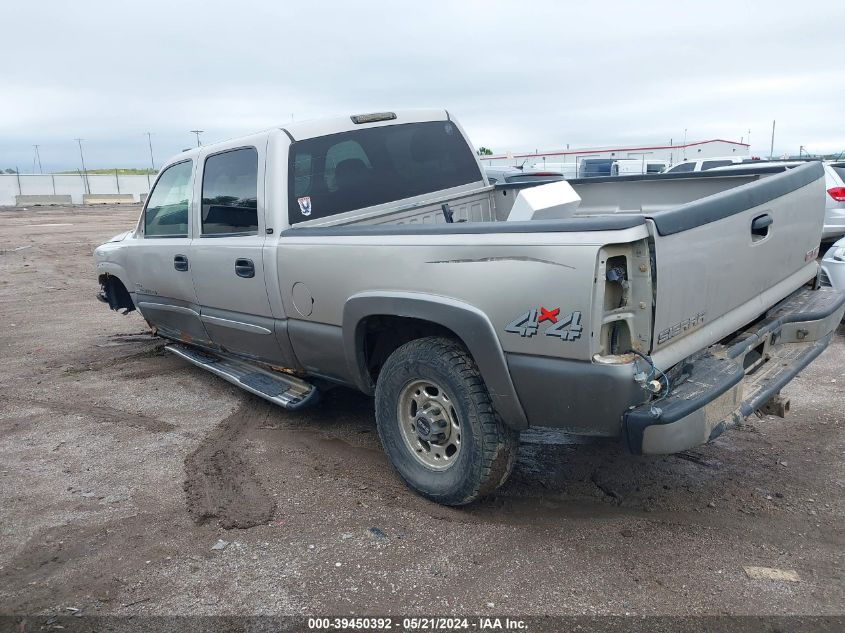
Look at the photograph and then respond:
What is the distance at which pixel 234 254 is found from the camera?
4.53m

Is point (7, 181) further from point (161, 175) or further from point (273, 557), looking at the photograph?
point (273, 557)

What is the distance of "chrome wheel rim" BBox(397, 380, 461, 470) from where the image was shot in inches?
137

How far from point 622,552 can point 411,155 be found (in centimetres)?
304

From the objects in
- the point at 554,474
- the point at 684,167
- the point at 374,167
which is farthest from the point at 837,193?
the point at 684,167

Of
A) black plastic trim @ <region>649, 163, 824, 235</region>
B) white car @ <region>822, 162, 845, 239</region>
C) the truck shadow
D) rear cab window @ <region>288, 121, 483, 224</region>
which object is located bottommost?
the truck shadow

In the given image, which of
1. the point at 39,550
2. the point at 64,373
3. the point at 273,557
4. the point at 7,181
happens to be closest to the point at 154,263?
the point at 64,373

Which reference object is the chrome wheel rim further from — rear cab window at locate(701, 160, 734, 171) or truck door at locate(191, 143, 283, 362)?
rear cab window at locate(701, 160, 734, 171)

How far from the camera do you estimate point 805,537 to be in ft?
10.5

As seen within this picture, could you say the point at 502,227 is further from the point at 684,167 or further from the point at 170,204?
the point at 684,167

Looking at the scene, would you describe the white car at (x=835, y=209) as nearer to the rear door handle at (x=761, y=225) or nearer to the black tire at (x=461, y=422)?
the rear door handle at (x=761, y=225)

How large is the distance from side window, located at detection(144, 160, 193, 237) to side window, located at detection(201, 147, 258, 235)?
1.10 feet

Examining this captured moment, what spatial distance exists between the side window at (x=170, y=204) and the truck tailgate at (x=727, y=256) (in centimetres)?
367

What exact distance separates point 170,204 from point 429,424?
3208 millimetres

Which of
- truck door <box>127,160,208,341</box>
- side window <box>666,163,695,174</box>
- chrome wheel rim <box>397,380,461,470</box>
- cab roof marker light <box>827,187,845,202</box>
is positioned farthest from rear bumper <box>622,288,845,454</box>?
side window <box>666,163,695,174</box>
